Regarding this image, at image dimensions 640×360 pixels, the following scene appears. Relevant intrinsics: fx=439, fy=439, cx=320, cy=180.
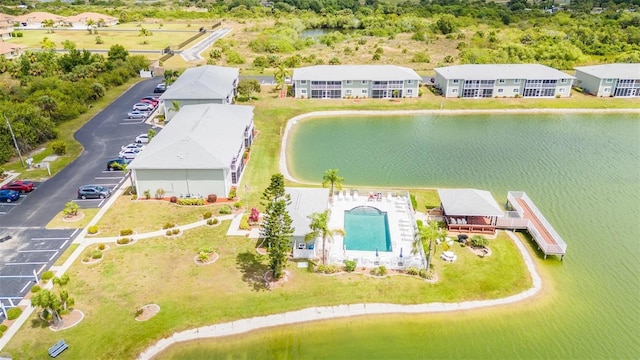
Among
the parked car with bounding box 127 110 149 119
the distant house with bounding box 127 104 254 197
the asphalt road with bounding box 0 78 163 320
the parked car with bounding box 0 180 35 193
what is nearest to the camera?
the asphalt road with bounding box 0 78 163 320

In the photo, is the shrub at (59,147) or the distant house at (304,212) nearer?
the distant house at (304,212)

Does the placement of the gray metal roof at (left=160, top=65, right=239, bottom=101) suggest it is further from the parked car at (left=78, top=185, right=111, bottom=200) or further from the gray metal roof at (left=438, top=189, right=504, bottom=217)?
the gray metal roof at (left=438, top=189, right=504, bottom=217)

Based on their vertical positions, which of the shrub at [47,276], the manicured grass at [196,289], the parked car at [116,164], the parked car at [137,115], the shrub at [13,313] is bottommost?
the manicured grass at [196,289]

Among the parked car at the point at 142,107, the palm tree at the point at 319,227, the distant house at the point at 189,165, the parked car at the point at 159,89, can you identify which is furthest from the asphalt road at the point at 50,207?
the palm tree at the point at 319,227

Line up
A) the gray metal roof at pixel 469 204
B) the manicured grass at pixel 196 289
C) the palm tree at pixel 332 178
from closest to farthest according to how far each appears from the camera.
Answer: the manicured grass at pixel 196 289 → the gray metal roof at pixel 469 204 → the palm tree at pixel 332 178

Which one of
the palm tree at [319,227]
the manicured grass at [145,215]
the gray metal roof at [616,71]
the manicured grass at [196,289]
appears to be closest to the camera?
the manicured grass at [196,289]

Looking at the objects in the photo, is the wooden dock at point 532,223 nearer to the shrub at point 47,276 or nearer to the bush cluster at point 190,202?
the bush cluster at point 190,202

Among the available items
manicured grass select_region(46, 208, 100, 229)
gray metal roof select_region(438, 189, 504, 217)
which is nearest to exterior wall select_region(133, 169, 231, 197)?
manicured grass select_region(46, 208, 100, 229)

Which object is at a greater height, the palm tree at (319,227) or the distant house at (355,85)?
the distant house at (355,85)
